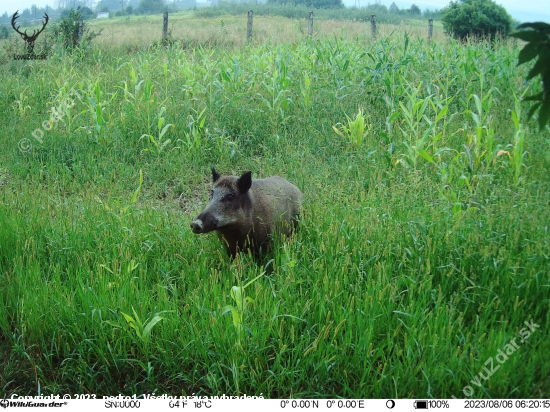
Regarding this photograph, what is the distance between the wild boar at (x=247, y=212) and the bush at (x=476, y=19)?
37.4 feet

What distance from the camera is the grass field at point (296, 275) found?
328 cm

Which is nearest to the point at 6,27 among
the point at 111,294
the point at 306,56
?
the point at 306,56

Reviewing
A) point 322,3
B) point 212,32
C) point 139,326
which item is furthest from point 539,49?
point 322,3

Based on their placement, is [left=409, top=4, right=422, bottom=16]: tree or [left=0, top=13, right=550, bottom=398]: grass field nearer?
[left=0, top=13, right=550, bottom=398]: grass field

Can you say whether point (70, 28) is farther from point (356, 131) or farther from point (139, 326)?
point (139, 326)

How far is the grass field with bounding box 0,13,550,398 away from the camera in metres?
3.28

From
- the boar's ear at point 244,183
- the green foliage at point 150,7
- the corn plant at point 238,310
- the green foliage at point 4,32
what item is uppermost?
the green foliage at point 150,7

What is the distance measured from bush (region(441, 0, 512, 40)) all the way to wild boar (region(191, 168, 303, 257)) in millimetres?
11392

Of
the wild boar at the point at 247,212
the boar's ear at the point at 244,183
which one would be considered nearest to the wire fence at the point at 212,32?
the wild boar at the point at 247,212

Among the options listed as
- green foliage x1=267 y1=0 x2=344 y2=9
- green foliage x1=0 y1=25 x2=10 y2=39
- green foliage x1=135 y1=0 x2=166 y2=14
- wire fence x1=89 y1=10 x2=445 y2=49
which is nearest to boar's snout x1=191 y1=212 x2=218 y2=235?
wire fence x1=89 y1=10 x2=445 y2=49

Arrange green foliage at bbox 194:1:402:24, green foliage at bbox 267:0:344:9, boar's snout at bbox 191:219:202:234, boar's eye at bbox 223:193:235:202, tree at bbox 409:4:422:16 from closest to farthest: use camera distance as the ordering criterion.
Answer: boar's snout at bbox 191:219:202:234, boar's eye at bbox 223:193:235:202, tree at bbox 409:4:422:16, green foliage at bbox 267:0:344:9, green foliage at bbox 194:1:402:24

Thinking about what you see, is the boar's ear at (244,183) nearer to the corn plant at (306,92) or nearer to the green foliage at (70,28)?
the corn plant at (306,92)

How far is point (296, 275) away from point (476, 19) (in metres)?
13.9

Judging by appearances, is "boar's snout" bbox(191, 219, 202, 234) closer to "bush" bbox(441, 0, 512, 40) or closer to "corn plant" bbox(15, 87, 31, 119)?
"corn plant" bbox(15, 87, 31, 119)
